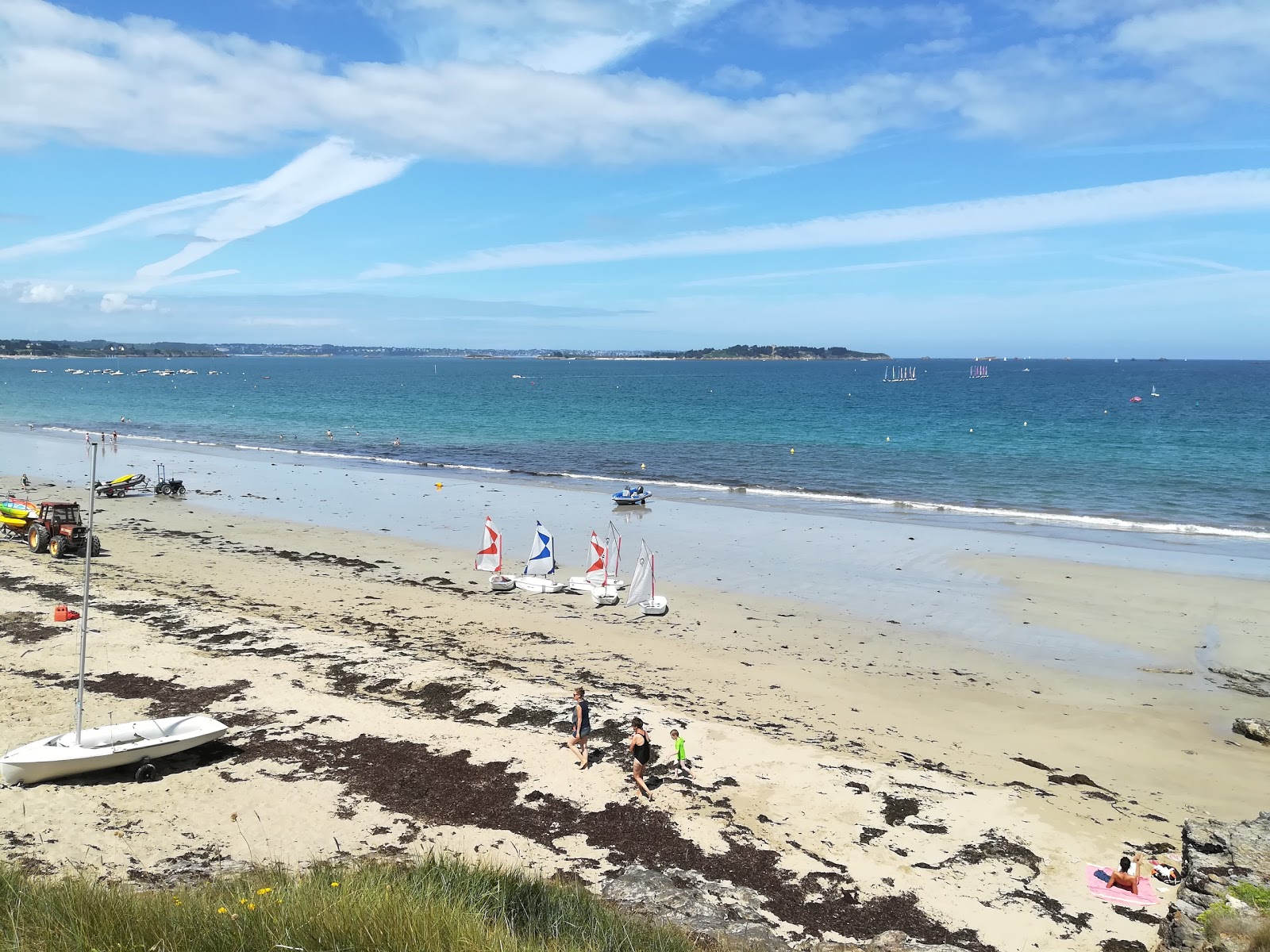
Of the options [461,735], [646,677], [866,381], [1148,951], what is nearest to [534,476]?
[646,677]

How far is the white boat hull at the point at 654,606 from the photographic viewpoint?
2023 cm

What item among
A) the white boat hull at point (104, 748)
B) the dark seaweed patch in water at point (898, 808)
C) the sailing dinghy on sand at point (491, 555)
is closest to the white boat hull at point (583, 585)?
the sailing dinghy on sand at point (491, 555)

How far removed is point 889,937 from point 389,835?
5.97 meters

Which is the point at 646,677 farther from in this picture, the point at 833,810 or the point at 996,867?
the point at 996,867

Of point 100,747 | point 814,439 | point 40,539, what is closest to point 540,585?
point 100,747

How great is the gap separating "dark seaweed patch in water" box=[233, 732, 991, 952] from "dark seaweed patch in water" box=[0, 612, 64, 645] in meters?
7.34

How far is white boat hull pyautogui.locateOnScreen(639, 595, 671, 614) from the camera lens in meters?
20.2

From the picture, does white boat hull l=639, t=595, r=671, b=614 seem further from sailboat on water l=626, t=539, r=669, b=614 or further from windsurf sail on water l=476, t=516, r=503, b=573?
windsurf sail on water l=476, t=516, r=503, b=573

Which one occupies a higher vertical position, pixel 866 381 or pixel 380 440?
pixel 866 381

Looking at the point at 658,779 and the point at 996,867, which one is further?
the point at 658,779

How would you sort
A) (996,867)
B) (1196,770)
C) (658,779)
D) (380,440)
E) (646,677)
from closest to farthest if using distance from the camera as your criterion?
(996,867) < (658,779) < (1196,770) < (646,677) < (380,440)

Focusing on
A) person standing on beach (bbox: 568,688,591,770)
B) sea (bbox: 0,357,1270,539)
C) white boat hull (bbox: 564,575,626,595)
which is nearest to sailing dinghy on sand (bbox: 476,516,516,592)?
white boat hull (bbox: 564,575,626,595)

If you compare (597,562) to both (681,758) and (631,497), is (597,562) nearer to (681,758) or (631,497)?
(681,758)

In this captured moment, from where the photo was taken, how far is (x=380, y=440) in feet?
195
